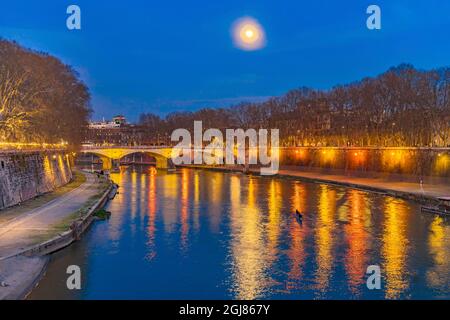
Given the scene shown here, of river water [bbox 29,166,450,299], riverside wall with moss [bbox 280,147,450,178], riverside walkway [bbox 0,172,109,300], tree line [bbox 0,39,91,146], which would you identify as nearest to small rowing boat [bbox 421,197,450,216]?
river water [bbox 29,166,450,299]

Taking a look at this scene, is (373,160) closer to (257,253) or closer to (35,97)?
(35,97)

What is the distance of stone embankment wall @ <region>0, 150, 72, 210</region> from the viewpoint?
26172 millimetres

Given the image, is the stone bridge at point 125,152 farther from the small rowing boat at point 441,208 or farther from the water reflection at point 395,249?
the small rowing boat at point 441,208

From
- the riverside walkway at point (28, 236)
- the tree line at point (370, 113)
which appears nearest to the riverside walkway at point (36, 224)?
the riverside walkway at point (28, 236)

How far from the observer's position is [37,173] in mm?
33500

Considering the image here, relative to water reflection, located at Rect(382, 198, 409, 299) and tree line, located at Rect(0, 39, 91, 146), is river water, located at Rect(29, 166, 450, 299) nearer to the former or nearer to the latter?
water reflection, located at Rect(382, 198, 409, 299)

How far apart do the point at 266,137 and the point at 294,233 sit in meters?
58.2

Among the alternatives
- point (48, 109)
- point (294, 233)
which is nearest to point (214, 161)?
point (48, 109)

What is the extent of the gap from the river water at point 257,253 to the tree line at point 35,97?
11.0 m

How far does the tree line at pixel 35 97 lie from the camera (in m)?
36.1

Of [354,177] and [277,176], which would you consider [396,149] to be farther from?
[277,176]

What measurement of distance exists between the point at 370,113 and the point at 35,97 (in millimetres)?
38104

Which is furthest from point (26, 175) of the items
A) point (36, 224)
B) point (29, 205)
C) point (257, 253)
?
point (257, 253)

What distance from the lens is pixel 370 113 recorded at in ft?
196
